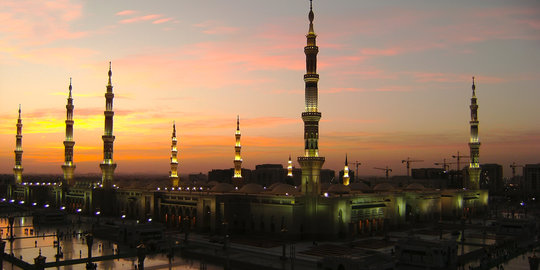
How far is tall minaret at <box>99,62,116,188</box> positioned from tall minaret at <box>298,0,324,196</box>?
36.7 metres

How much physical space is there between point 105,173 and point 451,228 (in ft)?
166

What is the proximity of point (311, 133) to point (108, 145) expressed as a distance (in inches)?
1504

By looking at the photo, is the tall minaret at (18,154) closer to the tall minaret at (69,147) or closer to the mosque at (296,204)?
the tall minaret at (69,147)

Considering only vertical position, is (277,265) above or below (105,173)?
below

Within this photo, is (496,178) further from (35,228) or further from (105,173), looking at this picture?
(35,228)

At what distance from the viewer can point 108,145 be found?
77.8 metres

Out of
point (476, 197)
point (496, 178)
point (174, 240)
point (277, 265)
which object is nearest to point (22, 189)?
point (174, 240)

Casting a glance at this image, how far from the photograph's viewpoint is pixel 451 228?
62938mm

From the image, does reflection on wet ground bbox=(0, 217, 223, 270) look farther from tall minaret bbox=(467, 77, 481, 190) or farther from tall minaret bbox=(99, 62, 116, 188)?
tall minaret bbox=(467, 77, 481, 190)

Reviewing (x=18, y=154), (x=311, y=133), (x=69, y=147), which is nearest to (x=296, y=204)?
(x=311, y=133)

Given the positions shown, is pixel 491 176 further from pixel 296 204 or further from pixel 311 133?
pixel 296 204

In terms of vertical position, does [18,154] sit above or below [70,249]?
above

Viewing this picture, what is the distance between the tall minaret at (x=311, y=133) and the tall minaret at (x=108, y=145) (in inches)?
1443

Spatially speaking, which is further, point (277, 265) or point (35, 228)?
point (35, 228)
